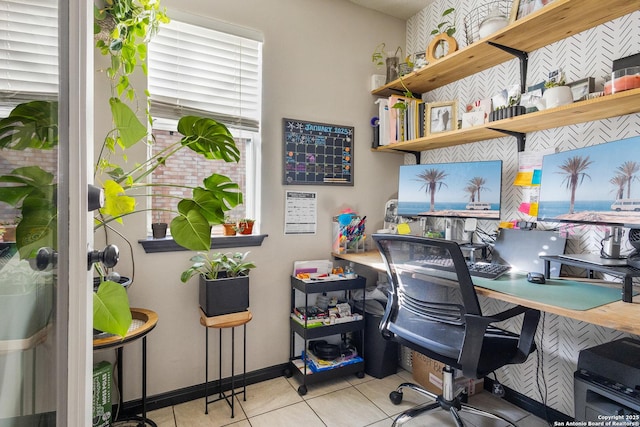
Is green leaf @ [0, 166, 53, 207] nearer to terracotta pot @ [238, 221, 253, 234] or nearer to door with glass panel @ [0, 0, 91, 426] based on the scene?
door with glass panel @ [0, 0, 91, 426]

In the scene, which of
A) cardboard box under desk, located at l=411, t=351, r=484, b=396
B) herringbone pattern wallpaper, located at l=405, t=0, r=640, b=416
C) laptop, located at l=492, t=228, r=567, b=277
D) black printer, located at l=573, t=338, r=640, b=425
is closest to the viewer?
black printer, located at l=573, t=338, r=640, b=425

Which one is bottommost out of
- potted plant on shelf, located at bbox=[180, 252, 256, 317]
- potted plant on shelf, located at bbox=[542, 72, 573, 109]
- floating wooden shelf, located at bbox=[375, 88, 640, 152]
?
potted plant on shelf, located at bbox=[180, 252, 256, 317]

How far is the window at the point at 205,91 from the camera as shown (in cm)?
194

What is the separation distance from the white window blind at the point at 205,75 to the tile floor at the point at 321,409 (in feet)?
5.39

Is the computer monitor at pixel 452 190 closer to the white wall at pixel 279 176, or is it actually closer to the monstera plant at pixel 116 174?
the white wall at pixel 279 176

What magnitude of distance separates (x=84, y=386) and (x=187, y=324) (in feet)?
4.45

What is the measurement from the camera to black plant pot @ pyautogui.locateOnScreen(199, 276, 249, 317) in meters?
1.82

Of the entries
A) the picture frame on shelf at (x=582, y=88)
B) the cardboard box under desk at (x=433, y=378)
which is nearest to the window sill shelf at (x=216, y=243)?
the cardboard box under desk at (x=433, y=378)

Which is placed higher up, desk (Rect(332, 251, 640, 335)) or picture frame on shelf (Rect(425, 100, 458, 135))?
picture frame on shelf (Rect(425, 100, 458, 135))

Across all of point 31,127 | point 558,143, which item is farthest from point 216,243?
point 558,143

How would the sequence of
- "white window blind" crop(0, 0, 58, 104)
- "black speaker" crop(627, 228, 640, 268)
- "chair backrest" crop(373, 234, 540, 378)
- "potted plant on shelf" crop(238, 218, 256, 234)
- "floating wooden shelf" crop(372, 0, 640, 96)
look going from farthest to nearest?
"potted plant on shelf" crop(238, 218, 256, 234) → "floating wooden shelf" crop(372, 0, 640, 96) → "chair backrest" crop(373, 234, 540, 378) → "black speaker" crop(627, 228, 640, 268) → "white window blind" crop(0, 0, 58, 104)

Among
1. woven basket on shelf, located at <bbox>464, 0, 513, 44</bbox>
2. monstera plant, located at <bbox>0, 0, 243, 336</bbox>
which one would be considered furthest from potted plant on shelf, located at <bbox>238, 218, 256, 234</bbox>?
woven basket on shelf, located at <bbox>464, 0, 513, 44</bbox>

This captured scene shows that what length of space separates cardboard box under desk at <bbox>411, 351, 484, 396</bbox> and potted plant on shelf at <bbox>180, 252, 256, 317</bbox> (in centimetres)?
113

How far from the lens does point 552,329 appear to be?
5.95ft
